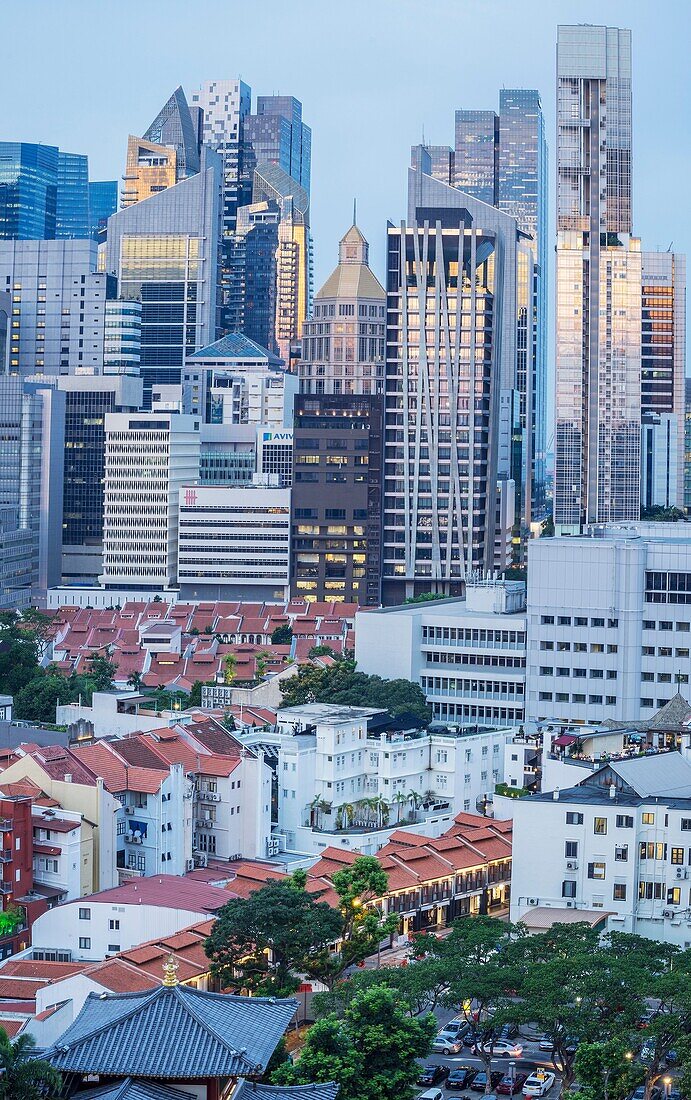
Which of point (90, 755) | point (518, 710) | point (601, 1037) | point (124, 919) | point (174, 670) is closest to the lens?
point (601, 1037)

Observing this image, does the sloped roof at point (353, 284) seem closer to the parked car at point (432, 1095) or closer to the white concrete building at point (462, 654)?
the white concrete building at point (462, 654)

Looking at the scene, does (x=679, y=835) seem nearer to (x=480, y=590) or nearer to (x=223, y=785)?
(x=223, y=785)

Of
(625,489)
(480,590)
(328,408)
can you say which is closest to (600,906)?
(480,590)

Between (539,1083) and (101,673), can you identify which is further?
(101,673)

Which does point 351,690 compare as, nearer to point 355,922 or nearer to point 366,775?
point 366,775

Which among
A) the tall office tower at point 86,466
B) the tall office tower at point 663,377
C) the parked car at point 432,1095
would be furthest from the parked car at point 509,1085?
the tall office tower at point 663,377

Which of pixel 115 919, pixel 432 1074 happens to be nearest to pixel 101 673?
pixel 115 919
